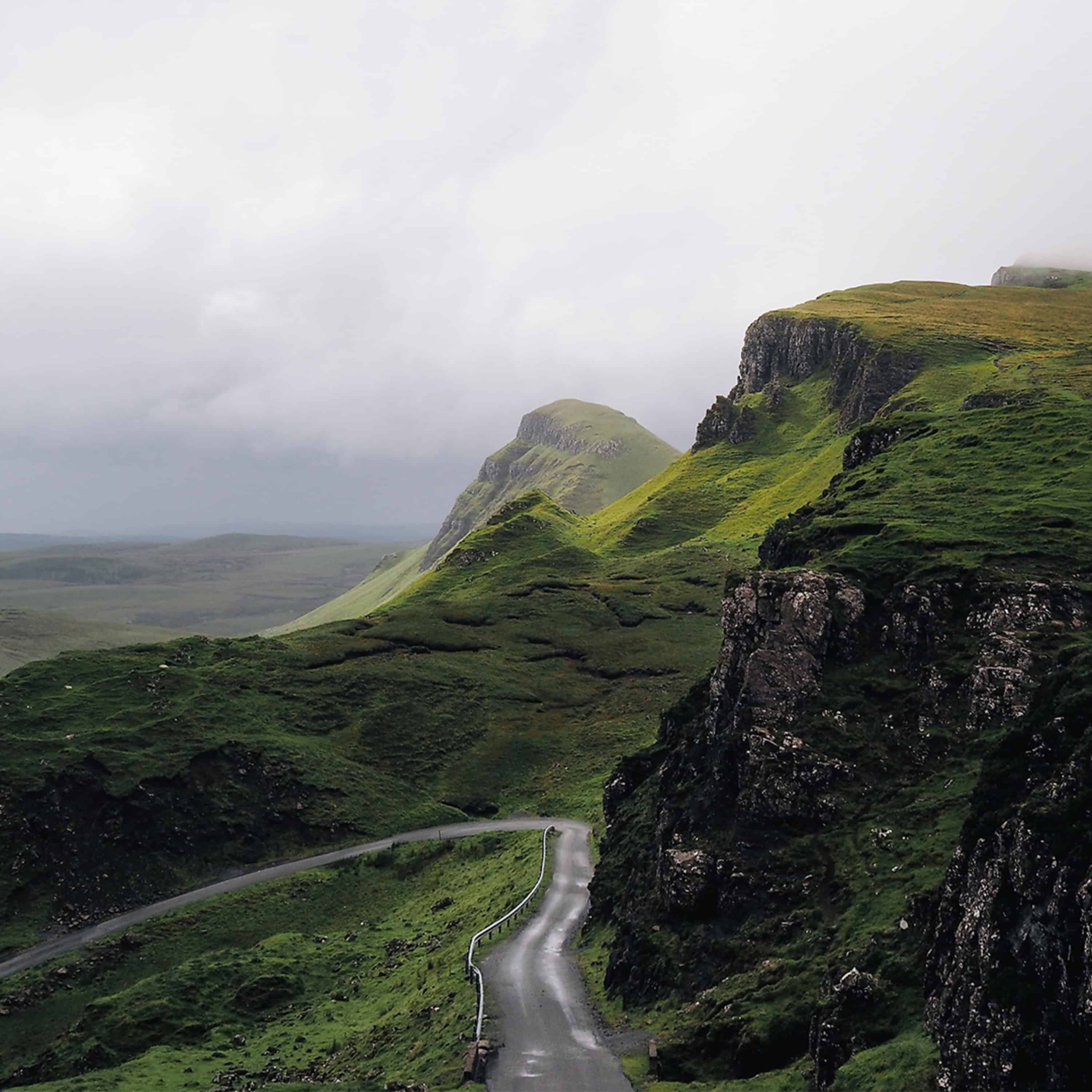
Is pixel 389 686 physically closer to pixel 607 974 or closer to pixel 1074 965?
pixel 607 974

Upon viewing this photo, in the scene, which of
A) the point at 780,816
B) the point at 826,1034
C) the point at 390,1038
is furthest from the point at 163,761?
the point at 826,1034

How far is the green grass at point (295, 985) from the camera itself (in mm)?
53375

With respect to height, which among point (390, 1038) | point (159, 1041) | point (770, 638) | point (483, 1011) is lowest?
point (159, 1041)

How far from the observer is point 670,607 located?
174125mm

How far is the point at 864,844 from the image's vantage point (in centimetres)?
4616

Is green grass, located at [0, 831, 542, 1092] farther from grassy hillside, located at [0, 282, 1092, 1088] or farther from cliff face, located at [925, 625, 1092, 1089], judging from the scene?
cliff face, located at [925, 625, 1092, 1089]

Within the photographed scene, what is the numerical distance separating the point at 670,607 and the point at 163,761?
90623 millimetres

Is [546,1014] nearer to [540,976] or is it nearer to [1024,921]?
[540,976]

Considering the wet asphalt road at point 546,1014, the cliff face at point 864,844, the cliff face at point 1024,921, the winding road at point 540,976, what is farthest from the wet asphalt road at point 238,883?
the cliff face at point 1024,921

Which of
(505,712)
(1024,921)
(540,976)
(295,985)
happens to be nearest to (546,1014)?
(540,976)

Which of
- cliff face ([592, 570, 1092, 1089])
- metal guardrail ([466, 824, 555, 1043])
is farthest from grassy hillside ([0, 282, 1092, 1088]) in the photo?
metal guardrail ([466, 824, 555, 1043])

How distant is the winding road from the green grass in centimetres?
185

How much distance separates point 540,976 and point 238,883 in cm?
5044

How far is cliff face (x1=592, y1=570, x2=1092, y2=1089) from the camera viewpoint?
2944 cm
